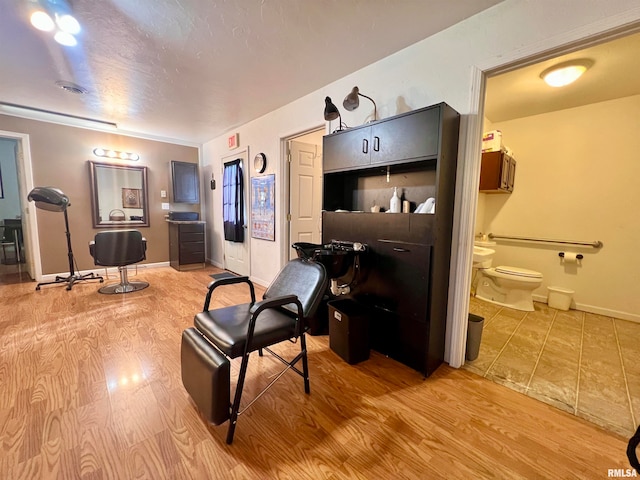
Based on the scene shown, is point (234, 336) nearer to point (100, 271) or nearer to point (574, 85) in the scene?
point (574, 85)

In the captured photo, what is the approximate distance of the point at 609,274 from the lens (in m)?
2.93

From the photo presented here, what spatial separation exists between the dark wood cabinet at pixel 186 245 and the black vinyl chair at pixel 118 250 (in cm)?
106

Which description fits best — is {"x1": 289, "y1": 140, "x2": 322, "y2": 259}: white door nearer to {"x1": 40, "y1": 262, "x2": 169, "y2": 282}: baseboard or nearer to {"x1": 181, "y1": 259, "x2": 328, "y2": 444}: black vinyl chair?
{"x1": 181, "y1": 259, "x2": 328, "y2": 444}: black vinyl chair

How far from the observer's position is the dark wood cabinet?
15.5 feet

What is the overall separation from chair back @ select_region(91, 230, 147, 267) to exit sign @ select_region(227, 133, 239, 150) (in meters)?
1.94

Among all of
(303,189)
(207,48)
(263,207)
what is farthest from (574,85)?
(263,207)

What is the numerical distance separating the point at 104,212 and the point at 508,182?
6.17 meters

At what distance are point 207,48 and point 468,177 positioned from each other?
223cm

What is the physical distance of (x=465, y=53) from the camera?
1.78m

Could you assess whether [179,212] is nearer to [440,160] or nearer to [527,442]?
[440,160]

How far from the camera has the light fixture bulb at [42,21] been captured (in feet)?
5.76

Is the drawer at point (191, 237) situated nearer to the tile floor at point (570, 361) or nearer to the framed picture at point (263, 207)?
the framed picture at point (263, 207)

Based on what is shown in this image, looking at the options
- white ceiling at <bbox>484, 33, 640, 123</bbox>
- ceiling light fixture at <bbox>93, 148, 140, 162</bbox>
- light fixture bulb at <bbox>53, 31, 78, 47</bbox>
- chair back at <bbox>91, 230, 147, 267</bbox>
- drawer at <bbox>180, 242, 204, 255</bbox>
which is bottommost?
drawer at <bbox>180, 242, 204, 255</bbox>

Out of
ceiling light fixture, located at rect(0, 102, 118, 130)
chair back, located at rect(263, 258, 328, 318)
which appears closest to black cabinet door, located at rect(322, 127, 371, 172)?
chair back, located at rect(263, 258, 328, 318)
